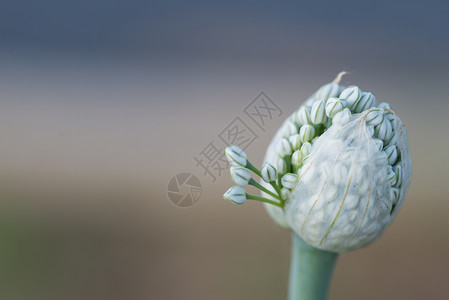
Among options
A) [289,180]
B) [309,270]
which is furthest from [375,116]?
[309,270]

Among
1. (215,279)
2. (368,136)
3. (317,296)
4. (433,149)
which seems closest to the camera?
(368,136)

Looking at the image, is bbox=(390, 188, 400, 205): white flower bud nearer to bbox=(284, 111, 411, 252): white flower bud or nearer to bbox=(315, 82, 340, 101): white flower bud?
bbox=(284, 111, 411, 252): white flower bud

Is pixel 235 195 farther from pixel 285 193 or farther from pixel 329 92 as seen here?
pixel 329 92

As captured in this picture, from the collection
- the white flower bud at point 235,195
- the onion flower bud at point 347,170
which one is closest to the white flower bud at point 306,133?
the onion flower bud at point 347,170

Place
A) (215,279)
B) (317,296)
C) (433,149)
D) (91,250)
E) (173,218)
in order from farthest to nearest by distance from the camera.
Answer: (433,149) → (173,218) → (91,250) → (215,279) → (317,296)

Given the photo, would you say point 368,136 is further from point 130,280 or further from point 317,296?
point 130,280

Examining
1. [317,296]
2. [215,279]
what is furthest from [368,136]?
[215,279]

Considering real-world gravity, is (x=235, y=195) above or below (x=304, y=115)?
below
